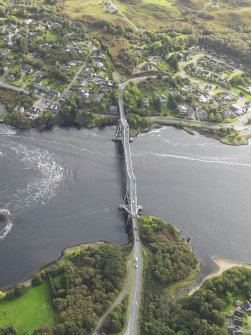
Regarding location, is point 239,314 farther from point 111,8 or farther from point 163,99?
point 111,8

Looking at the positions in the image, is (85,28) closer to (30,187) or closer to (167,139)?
(167,139)

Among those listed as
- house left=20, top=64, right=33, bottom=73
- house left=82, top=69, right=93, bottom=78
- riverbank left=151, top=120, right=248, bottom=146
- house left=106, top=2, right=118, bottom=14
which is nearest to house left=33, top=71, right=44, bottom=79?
house left=20, top=64, right=33, bottom=73

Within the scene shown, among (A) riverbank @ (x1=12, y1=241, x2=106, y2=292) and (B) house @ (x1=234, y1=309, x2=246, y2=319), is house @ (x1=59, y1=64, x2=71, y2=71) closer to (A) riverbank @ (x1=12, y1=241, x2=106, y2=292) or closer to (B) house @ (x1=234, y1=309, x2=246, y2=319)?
(A) riverbank @ (x1=12, y1=241, x2=106, y2=292)

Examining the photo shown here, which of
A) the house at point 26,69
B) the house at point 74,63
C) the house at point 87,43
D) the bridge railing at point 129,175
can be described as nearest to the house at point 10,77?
the house at point 26,69

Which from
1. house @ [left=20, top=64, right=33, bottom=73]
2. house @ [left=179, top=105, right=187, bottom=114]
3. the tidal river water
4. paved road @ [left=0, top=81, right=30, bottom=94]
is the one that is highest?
house @ [left=20, top=64, right=33, bottom=73]

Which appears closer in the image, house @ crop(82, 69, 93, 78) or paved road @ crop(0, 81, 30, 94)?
paved road @ crop(0, 81, 30, 94)
